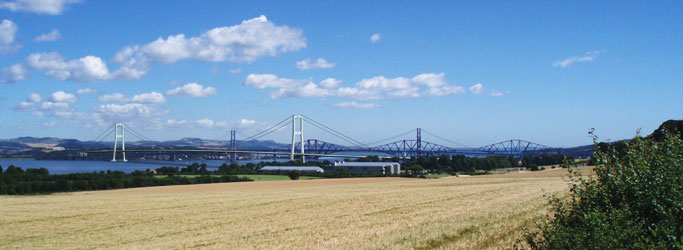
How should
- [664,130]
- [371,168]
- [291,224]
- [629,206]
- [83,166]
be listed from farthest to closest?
[83,166] < [371,168] < [291,224] < [664,130] < [629,206]

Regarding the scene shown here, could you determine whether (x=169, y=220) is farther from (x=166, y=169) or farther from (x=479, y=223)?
(x=166, y=169)

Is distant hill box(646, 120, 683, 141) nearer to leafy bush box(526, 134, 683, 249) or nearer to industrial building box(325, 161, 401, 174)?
leafy bush box(526, 134, 683, 249)

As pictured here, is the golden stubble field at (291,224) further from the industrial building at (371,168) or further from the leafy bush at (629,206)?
the industrial building at (371,168)

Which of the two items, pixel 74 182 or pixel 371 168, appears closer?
pixel 74 182

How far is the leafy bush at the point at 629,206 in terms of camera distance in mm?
8594

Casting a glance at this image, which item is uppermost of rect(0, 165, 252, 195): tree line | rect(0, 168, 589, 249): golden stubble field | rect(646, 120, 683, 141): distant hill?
rect(646, 120, 683, 141): distant hill

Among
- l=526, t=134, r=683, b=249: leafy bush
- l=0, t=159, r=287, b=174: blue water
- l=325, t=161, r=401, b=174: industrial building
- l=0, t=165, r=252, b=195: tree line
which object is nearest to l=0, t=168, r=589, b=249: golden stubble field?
l=526, t=134, r=683, b=249: leafy bush

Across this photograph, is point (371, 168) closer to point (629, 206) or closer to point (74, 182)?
point (74, 182)

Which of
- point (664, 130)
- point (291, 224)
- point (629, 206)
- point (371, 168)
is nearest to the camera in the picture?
point (629, 206)

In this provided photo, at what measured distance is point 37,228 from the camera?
20969mm

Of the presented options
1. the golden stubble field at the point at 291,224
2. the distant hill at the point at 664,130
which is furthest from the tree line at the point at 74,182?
the distant hill at the point at 664,130

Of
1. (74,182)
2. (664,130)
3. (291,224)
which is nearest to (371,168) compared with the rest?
(74,182)

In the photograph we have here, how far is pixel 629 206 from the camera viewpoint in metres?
10.2

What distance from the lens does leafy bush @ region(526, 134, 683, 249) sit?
8594 mm
